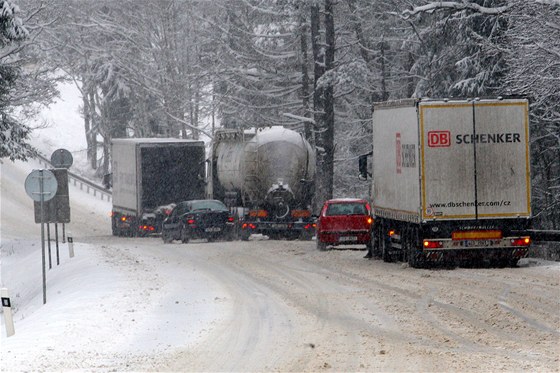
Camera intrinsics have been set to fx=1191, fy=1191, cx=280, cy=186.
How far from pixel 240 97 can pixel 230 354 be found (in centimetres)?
4073

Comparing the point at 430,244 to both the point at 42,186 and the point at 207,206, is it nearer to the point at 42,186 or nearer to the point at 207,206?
the point at 42,186

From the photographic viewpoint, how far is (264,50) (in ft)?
175

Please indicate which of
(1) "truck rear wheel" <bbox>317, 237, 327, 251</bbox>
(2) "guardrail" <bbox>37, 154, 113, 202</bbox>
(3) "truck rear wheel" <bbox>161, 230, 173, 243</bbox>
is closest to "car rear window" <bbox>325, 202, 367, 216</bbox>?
(1) "truck rear wheel" <bbox>317, 237, 327, 251</bbox>

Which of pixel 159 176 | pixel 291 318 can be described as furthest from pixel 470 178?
pixel 159 176

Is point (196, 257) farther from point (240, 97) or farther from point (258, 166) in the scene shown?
point (240, 97)

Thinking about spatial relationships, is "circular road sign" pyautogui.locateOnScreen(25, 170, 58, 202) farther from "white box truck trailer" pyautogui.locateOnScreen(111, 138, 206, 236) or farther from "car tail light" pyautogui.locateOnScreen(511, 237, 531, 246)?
"white box truck trailer" pyautogui.locateOnScreen(111, 138, 206, 236)

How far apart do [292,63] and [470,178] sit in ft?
97.7

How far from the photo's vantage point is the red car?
32.0 metres

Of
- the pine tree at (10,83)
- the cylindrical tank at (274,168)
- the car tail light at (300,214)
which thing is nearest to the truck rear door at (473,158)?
the pine tree at (10,83)

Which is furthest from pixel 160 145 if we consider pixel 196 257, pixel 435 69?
pixel 196 257

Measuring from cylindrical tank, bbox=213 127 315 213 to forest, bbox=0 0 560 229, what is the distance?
4804 mm

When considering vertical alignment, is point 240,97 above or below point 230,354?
above

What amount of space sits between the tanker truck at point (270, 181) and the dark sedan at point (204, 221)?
1.79 feet

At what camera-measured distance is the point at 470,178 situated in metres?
24.2
